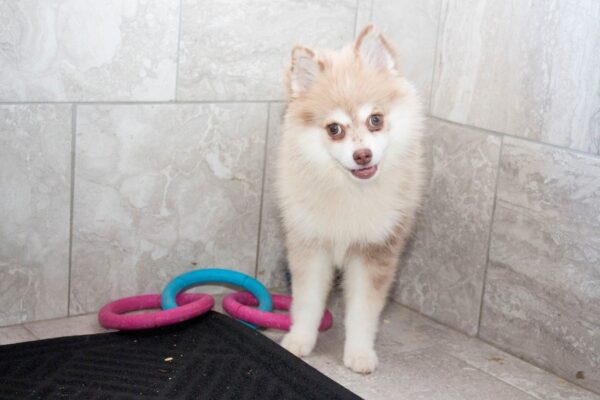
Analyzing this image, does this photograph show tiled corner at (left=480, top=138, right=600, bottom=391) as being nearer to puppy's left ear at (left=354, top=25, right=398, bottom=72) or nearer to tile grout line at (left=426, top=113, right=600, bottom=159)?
tile grout line at (left=426, top=113, right=600, bottom=159)

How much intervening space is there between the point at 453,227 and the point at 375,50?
74 cm

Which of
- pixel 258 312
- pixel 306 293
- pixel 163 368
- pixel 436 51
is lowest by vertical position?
pixel 163 368

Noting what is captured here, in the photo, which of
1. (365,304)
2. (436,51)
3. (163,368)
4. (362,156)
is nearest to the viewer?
(362,156)

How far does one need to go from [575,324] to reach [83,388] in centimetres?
142

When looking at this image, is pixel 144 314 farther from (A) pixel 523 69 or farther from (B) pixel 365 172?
(A) pixel 523 69

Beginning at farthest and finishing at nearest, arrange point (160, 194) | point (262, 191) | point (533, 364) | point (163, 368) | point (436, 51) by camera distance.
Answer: point (262, 191)
point (436, 51)
point (160, 194)
point (533, 364)
point (163, 368)

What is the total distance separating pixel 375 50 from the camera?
2.41 metres

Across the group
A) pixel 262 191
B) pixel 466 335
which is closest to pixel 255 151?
pixel 262 191

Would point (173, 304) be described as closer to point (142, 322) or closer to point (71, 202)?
point (142, 322)

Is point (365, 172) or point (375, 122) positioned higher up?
point (375, 122)

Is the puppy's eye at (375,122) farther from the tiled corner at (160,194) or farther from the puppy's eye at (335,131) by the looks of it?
the tiled corner at (160,194)

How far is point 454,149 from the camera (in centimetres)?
282

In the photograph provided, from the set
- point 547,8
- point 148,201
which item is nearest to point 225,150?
point 148,201

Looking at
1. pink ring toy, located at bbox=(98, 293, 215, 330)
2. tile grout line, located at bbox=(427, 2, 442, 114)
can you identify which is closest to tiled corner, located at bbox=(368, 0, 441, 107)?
tile grout line, located at bbox=(427, 2, 442, 114)
